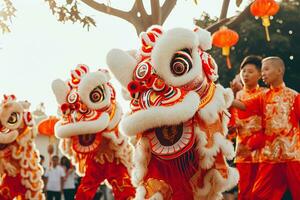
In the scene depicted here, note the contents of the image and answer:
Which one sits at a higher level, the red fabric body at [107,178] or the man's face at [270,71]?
the man's face at [270,71]

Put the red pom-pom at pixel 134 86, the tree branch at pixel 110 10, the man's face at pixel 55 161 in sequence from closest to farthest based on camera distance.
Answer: the red pom-pom at pixel 134 86
the tree branch at pixel 110 10
the man's face at pixel 55 161

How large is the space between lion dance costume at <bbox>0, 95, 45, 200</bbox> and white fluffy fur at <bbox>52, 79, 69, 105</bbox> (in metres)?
0.72

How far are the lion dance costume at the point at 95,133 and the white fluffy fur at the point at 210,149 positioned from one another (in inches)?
114

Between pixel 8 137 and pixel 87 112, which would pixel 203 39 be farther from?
pixel 8 137

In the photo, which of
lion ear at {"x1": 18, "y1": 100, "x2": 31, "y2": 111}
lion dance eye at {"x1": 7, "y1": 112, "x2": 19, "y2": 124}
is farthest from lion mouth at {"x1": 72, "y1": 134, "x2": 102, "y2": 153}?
lion ear at {"x1": 18, "y1": 100, "x2": 31, "y2": 111}

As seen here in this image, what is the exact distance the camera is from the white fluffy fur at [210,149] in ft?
17.8

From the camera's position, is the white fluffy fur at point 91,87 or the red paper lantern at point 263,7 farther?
the red paper lantern at point 263,7

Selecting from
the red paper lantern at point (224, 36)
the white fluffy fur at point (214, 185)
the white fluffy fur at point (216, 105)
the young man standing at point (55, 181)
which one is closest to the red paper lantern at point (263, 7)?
the red paper lantern at point (224, 36)

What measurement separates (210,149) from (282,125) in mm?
1891

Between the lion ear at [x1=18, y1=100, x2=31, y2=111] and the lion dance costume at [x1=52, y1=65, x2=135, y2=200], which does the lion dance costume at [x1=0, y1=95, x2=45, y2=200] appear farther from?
the lion dance costume at [x1=52, y1=65, x2=135, y2=200]

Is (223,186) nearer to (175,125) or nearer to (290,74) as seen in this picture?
(175,125)

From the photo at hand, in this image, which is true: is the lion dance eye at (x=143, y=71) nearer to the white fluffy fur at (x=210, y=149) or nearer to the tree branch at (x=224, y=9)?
the white fluffy fur at (x=210, y=149)

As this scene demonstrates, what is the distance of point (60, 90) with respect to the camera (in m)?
8.73

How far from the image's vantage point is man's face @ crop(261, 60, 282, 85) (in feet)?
23.2
